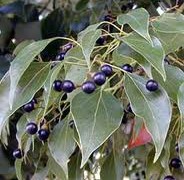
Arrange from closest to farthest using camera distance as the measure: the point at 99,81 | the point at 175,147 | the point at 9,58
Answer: the point at 99,81 → the point at 175,147 → the point at 9,58

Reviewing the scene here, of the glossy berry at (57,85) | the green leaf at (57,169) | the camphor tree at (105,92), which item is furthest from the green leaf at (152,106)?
the green leaf at (57,169)

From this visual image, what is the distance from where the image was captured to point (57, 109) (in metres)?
0.90

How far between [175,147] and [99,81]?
22 cm

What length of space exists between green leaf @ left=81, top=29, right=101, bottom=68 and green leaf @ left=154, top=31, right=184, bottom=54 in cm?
11

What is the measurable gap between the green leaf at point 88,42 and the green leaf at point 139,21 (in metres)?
0.05

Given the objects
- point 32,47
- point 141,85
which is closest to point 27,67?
point 32,47

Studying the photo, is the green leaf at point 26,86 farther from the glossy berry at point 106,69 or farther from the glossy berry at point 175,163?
the glossy berry at point 175,163

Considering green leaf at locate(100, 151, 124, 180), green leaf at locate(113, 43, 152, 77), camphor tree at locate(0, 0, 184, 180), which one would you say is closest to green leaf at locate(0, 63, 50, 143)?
camphor tree at locate(0, 0, 184, 180)

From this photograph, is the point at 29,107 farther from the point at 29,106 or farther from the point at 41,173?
the point at 41,173

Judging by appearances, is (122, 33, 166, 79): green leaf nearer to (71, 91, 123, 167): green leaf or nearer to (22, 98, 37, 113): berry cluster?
(71, 91, 123, 167): green leaf

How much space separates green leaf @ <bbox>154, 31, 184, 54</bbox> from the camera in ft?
2.58

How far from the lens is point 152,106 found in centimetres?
70

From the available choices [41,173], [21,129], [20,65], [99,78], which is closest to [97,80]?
[99,78]

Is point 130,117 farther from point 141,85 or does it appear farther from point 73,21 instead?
point 73,21
